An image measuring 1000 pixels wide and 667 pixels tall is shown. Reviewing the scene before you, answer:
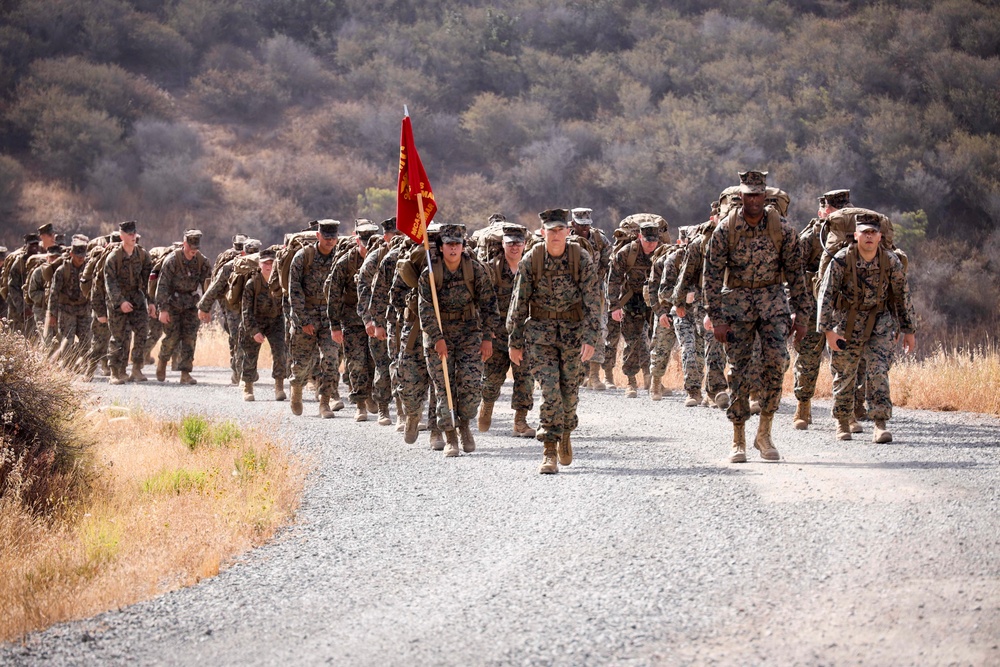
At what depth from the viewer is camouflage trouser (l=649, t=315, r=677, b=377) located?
57.4 ft

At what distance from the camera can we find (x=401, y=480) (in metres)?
11.4

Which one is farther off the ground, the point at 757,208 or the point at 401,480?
the point at 757,208

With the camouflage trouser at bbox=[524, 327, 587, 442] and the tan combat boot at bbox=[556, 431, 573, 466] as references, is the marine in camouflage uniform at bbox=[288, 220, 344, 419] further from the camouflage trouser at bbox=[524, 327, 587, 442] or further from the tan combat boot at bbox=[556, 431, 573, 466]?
the camouflage trouser at bbox=[524, 327, 587, 442]

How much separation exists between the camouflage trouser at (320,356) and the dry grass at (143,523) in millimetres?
2809

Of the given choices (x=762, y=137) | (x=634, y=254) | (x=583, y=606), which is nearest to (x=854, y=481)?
(x=583, y=606)

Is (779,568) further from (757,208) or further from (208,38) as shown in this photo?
(208,38)

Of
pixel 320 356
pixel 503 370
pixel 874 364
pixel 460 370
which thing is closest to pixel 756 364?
pixel 874 364

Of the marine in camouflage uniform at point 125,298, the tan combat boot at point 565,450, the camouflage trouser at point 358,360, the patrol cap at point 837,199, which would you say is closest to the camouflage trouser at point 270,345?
the camouflage trouser at point 358,360

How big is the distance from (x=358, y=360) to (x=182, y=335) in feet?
22.1

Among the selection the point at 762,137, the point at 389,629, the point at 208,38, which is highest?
the point at 208,38

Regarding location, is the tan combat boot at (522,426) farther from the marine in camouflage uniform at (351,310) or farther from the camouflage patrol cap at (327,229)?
the camouflage patrol cap at (327,229)

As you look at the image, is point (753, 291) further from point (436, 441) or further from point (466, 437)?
point (436, 441)

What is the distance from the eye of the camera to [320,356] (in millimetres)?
16578

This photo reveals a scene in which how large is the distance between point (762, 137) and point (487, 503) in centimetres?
3407
